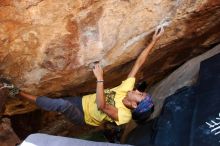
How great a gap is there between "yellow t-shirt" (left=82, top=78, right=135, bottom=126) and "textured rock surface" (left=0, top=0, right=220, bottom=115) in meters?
0.28

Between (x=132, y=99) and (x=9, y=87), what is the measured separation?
1.15 m

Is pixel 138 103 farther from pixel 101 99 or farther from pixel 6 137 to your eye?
pixel 6 137

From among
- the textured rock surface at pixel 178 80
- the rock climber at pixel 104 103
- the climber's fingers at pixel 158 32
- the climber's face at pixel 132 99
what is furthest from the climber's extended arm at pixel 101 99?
the textured rock surface at pixel 178 80

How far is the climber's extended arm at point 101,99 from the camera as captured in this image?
3881 millimetres

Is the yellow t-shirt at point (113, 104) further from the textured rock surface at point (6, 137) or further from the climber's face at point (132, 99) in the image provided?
the textured rock surface at point (6, 137)

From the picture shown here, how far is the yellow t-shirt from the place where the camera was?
4102 millimetres

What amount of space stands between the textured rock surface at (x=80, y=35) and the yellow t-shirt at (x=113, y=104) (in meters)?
0.28

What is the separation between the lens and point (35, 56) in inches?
149

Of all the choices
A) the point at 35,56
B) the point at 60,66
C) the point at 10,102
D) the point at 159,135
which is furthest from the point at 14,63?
the point at 159,135

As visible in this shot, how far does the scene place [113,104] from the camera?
13.5 feet

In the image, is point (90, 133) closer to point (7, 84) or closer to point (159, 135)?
point (159, 135)

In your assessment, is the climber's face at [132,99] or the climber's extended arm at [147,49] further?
the climber's extended arm at [147,49]

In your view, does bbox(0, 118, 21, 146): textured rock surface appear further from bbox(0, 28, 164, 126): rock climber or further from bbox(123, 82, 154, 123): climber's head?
bbox(123, 82, 154, 123): climber's head

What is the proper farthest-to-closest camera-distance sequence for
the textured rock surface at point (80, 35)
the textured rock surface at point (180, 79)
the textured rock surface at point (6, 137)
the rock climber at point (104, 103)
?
the textured rock surface at point (180, 79)
the textured rock surface at point (6, 137)
the rock climber at point (104, 103)
the textured rock surface at point (80, 35)
